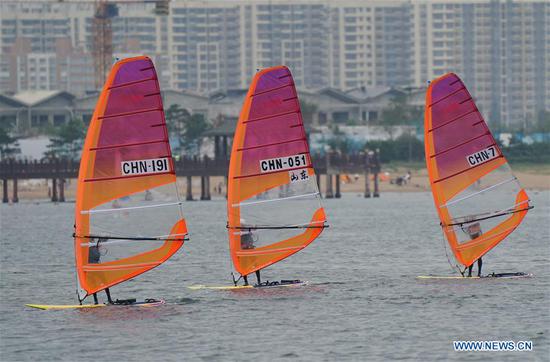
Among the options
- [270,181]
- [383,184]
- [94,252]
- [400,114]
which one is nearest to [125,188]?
[94,252]

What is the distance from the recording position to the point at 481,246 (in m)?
43.8

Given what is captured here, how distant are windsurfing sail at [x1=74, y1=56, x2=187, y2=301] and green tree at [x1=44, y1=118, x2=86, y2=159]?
356 feet

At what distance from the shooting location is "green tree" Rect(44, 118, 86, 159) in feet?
491

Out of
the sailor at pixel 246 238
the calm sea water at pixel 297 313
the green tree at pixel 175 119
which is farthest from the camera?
the green tree at pixel 175 119

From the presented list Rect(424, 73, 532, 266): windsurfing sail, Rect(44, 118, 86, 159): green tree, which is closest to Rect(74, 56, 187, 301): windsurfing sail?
Rect(424, 73, 532, 266): windsurfing sail

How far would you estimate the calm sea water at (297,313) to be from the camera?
35000 mm

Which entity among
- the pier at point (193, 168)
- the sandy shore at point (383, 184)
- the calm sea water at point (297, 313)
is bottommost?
the sandy shore at point (383, 184)

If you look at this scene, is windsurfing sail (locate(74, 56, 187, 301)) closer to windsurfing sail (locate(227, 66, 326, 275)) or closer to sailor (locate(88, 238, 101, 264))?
sailor (locate(88, 238, 101, 264))

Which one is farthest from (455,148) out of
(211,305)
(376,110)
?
(376,110)

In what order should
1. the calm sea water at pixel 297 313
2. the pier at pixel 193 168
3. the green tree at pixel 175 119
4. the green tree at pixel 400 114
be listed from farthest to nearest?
the green tree at pixel 400 114
the green tree at pixel 175 119
the pier at pixel 193 168
the calm sea water at pixel 297 313

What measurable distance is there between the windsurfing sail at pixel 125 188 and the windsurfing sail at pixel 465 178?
8.65 m

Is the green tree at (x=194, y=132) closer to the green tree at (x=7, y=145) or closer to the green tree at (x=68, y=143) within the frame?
the green tree at (x=68, y=143)

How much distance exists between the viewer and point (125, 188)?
38.4 m

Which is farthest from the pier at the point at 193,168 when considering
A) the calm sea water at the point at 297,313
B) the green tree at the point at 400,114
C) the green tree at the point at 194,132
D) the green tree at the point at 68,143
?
the calm sea water at the point at 297,313
